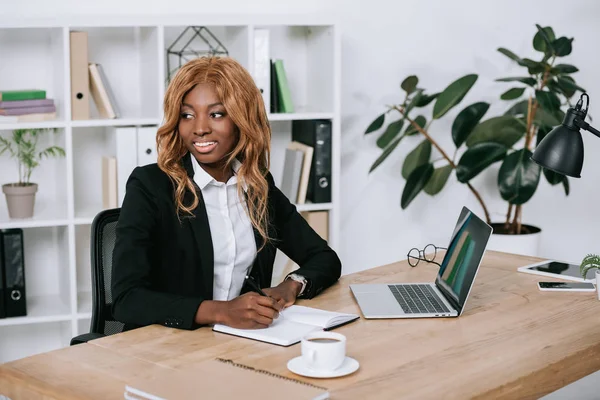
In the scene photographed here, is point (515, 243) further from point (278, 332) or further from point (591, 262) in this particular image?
point (278, 332)

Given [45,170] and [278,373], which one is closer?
[278,373]

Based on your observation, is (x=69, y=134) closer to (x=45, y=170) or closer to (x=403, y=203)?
(x=45, y=170)

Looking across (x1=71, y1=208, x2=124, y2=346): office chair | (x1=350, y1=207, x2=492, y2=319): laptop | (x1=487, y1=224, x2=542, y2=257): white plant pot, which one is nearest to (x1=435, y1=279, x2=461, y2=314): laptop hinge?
(x1=350, y1=207, x2=492, y2=319): laptop

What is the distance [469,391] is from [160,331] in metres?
0.70

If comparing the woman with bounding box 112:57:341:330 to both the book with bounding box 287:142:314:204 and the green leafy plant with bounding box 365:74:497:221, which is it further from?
the green leafy plant with bounding box 365:74:497:221

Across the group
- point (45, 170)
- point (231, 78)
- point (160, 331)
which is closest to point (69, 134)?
point (45, 170)

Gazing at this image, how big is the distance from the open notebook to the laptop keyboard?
160 millimetres

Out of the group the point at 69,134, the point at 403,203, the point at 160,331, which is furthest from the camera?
the point at 403,203

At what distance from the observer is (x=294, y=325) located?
1921 millimetres

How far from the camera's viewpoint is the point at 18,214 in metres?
3.40

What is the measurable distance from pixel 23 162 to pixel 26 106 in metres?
0.28

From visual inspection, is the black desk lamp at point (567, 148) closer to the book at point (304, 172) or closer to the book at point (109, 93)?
the book at point (304, 172)

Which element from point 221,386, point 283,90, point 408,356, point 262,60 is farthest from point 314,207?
point 221,386

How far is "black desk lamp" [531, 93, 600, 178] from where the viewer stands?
7.03 feet
